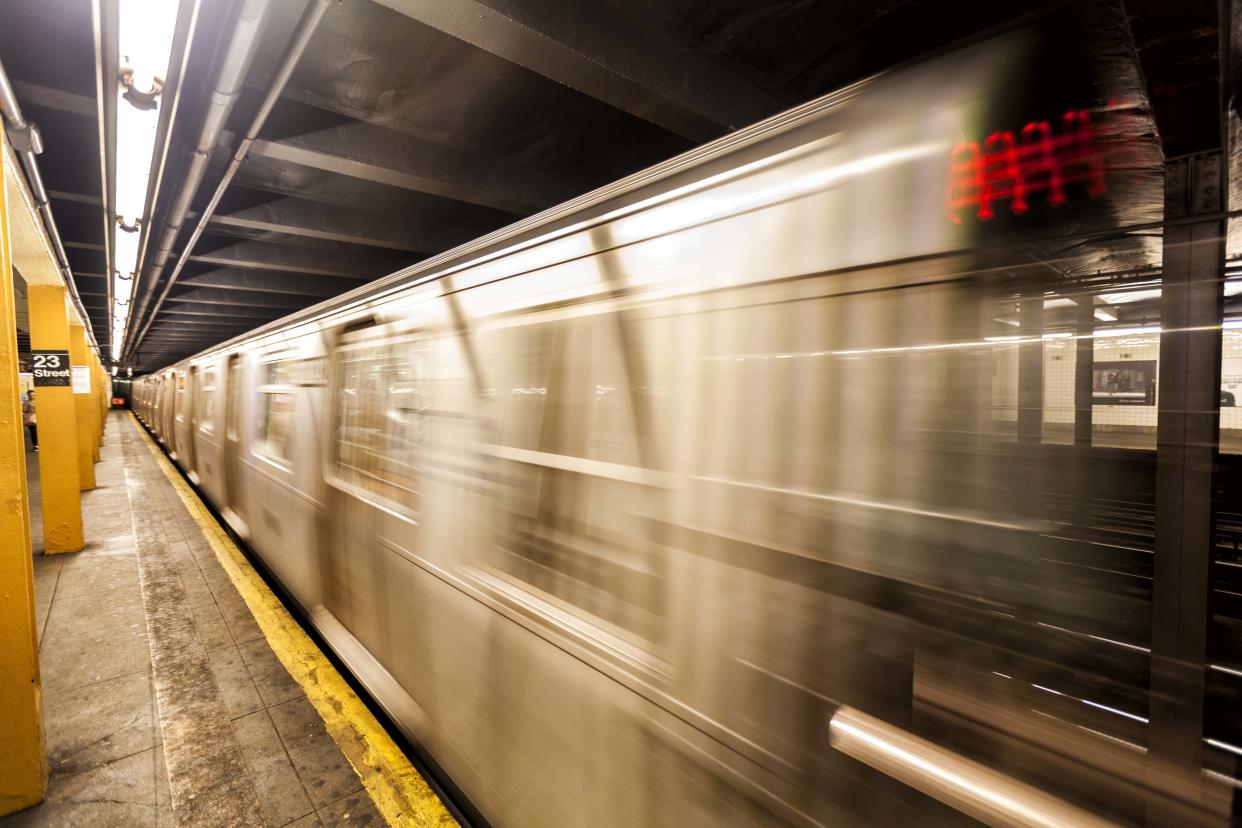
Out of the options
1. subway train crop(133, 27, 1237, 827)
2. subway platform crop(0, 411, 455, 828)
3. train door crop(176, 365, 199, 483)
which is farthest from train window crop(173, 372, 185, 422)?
subway train crop(133, 27, 1237, 827)

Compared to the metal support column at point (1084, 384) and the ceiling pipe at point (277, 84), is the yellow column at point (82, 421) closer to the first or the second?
the ceiling pipe at point (277, 84)

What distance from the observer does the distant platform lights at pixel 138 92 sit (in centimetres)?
241

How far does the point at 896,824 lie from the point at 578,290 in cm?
148

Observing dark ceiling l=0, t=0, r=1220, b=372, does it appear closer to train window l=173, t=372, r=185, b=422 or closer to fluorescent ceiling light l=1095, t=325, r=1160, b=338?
fluorescent ceiling light l=1095, t=325, r=1160, b=338

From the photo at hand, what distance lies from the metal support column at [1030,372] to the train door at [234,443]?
22.7 ft

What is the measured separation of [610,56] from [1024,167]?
242 cm

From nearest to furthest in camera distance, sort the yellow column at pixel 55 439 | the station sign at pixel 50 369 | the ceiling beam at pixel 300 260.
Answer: the yellow column at pixel 55 439, the station sign at pixel 50 369, the ceiling beam at pixel 300 260

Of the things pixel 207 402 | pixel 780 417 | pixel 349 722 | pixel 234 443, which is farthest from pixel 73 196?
pixel 780 417

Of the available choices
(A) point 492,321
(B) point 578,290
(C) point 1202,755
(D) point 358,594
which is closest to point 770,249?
(B) point 578,290

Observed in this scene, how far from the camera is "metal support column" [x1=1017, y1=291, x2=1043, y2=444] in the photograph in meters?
0.90

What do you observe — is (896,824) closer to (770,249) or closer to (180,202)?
(770,249)

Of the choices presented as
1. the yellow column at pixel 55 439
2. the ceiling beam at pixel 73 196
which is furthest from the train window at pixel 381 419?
the yellow column at pixel 55 439

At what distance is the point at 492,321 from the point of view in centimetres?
218

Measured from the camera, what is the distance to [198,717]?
318 cm
